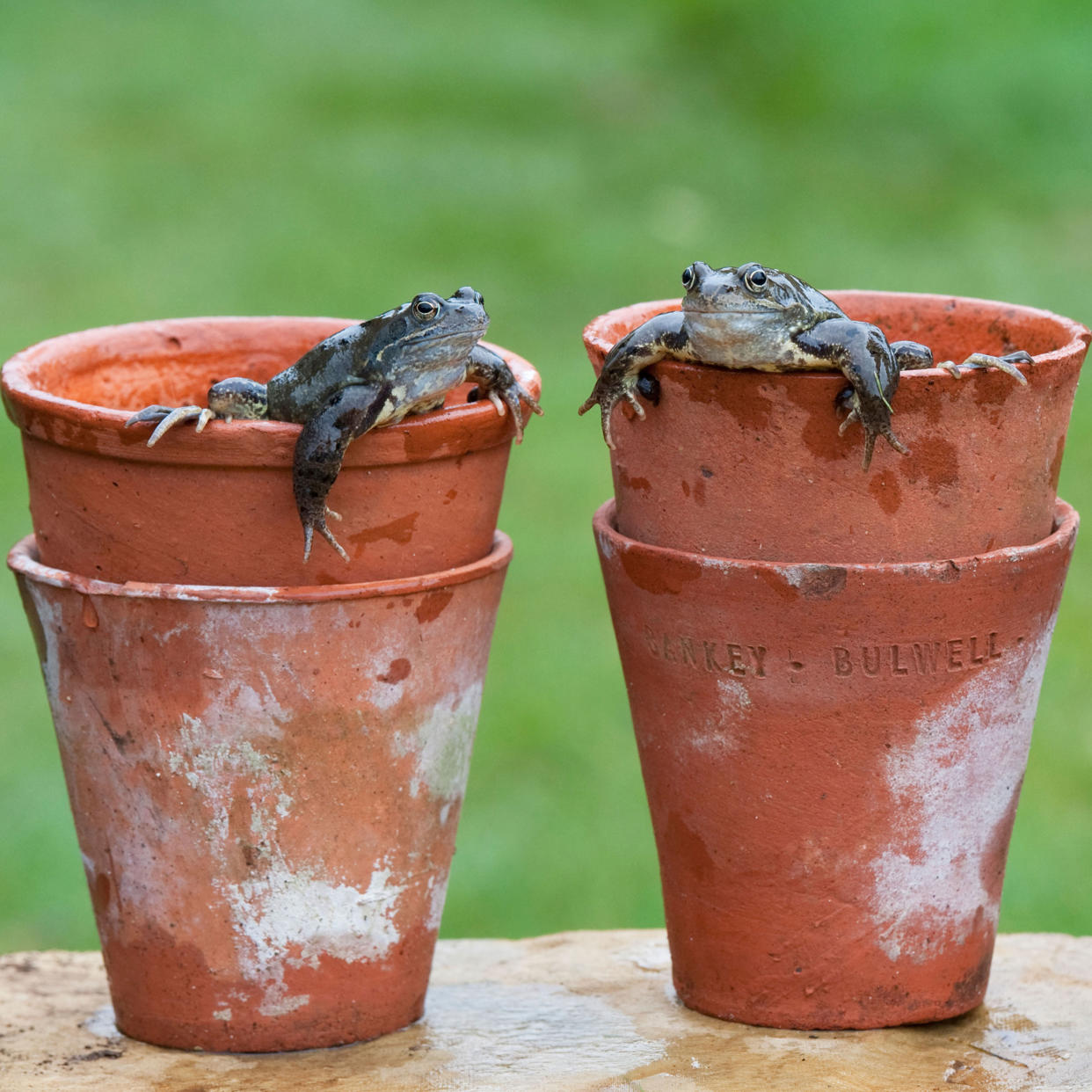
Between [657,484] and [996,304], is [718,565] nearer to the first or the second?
[657,484]

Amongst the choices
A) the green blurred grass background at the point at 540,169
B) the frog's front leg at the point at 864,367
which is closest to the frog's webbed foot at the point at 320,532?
the frog's front leg at the point at 864,367

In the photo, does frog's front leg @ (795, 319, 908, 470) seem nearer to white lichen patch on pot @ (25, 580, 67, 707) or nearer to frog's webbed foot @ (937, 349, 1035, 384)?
frog's webbed foot @ (937, 349, 1035, 384)

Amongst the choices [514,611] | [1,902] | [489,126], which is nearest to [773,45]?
[489,126]

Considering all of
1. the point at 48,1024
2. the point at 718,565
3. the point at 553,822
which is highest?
the point at 718,565

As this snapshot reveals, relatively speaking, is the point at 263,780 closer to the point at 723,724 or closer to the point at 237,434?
the point at 237,434

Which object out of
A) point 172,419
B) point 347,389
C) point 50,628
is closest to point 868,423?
point 347,389
